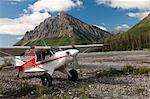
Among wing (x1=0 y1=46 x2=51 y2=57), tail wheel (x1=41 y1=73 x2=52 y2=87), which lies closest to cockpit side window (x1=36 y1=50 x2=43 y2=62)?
wing (x1=0 y1=46 x2=51 y2=57)

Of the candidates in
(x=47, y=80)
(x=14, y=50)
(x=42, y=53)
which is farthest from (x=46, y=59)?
(x=14, y=50)

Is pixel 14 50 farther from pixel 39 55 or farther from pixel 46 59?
pixel 46 59

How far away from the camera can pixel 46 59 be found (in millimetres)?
17766

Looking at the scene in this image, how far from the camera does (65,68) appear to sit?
1819 centimetres

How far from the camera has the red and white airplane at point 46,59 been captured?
16.5 metres

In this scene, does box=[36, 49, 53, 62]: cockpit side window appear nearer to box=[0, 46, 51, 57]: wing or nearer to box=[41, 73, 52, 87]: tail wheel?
box=[0, 46, 51, 57]: wing

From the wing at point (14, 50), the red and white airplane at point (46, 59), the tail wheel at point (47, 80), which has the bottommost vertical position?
the tail wheel at point (47, 80)

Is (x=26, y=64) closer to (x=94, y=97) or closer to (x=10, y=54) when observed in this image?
(x=10, y=54)

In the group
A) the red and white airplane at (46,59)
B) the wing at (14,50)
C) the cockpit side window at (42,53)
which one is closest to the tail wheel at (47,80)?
the red and white airplane at (46,59)

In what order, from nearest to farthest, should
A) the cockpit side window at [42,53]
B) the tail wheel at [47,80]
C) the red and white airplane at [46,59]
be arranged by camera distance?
1. the tail wheel at [47,80]
2. the red and white airplane at [46,59]
3. the cockpit side window at [42,53]

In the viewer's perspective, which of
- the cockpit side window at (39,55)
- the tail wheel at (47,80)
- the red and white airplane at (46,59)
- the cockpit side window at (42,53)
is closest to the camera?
the tail wheel at (47,80)

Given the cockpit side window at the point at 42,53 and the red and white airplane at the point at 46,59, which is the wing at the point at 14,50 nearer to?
the red and white airplane at the point at 46,59

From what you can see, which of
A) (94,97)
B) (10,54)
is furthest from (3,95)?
(10,54)

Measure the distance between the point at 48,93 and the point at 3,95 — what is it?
6.37ft
